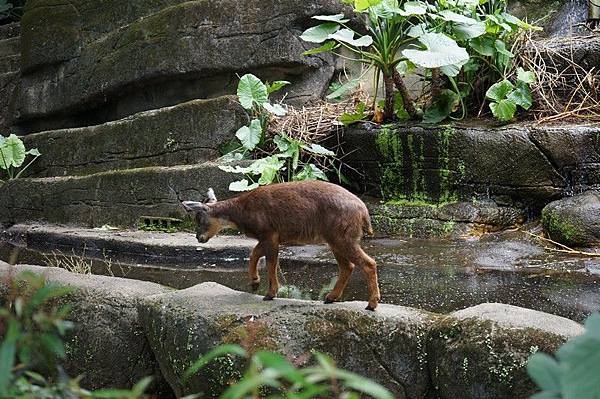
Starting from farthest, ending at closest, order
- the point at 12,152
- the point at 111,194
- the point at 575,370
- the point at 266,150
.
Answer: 1. the point at 12,152
2. the point at 111,194
3. the point at 266,150
4. the point at 575,370

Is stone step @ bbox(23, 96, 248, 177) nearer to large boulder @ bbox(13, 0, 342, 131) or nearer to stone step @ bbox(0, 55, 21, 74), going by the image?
large boulder @ bbox(13, 0, 342, 131)

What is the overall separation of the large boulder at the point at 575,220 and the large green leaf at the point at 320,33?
10.2 ft

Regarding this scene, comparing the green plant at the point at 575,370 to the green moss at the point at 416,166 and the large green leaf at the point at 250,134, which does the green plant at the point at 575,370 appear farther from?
the large green leaf at the point at 250,134

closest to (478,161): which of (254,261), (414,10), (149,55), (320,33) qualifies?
(414,10)

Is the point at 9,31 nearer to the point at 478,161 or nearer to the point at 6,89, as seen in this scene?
the point at 6,89

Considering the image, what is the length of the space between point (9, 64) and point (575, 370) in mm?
13861

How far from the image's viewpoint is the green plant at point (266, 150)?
304 inches

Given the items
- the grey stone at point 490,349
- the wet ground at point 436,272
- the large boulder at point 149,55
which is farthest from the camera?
the large boulder at point 149,55

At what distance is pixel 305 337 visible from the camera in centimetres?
351

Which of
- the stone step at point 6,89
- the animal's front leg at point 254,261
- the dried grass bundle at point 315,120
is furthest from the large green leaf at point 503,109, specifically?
the stone step at point 6,89

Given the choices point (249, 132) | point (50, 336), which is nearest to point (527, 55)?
point (249, 132)

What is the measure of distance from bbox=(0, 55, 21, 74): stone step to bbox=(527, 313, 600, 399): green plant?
13618 millimetres

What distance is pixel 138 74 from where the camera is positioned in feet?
33.1

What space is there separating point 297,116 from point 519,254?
3.43 m
